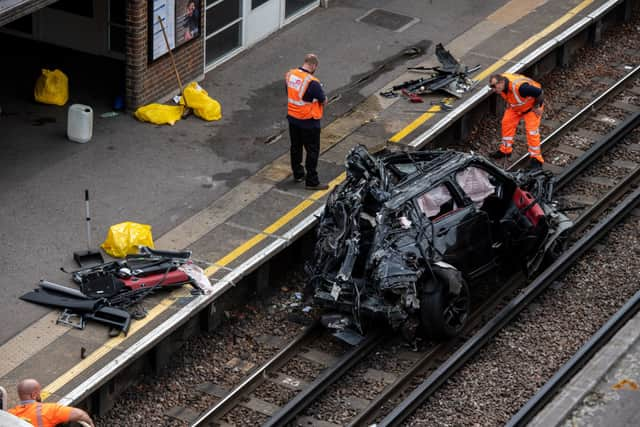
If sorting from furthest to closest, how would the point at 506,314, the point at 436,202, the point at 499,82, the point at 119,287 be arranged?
1. the point at 499,82
2. the point at 506,314
3. the point at 436,202
4. the point at 119,287

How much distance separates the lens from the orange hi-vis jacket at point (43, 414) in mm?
12969

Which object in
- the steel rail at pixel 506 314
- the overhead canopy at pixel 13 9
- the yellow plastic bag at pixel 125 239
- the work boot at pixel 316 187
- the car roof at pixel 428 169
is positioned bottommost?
the steel rail at pixel 506 314

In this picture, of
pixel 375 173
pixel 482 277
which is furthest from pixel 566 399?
pixel 375 173

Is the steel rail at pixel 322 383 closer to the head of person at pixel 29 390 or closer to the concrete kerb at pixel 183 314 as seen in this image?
the concrete kerb at pixel 183 314

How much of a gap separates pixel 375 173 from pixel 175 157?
14.1 ft

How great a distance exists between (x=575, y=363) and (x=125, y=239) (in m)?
5.72

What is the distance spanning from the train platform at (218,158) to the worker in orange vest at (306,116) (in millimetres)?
252

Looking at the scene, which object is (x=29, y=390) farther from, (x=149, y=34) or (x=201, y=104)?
(x=149, y=34)

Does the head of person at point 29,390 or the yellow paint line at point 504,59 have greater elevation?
the head of person at point 29,390

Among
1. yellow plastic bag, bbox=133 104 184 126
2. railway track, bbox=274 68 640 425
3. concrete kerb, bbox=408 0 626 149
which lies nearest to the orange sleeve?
railway track, bbox=274 68 640 425

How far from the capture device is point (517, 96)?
19562 millimetres

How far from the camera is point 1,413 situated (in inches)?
498

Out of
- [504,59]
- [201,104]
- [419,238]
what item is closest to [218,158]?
[201,104]

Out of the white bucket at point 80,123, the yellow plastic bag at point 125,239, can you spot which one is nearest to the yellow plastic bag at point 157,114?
the white bucket at point 80,123
